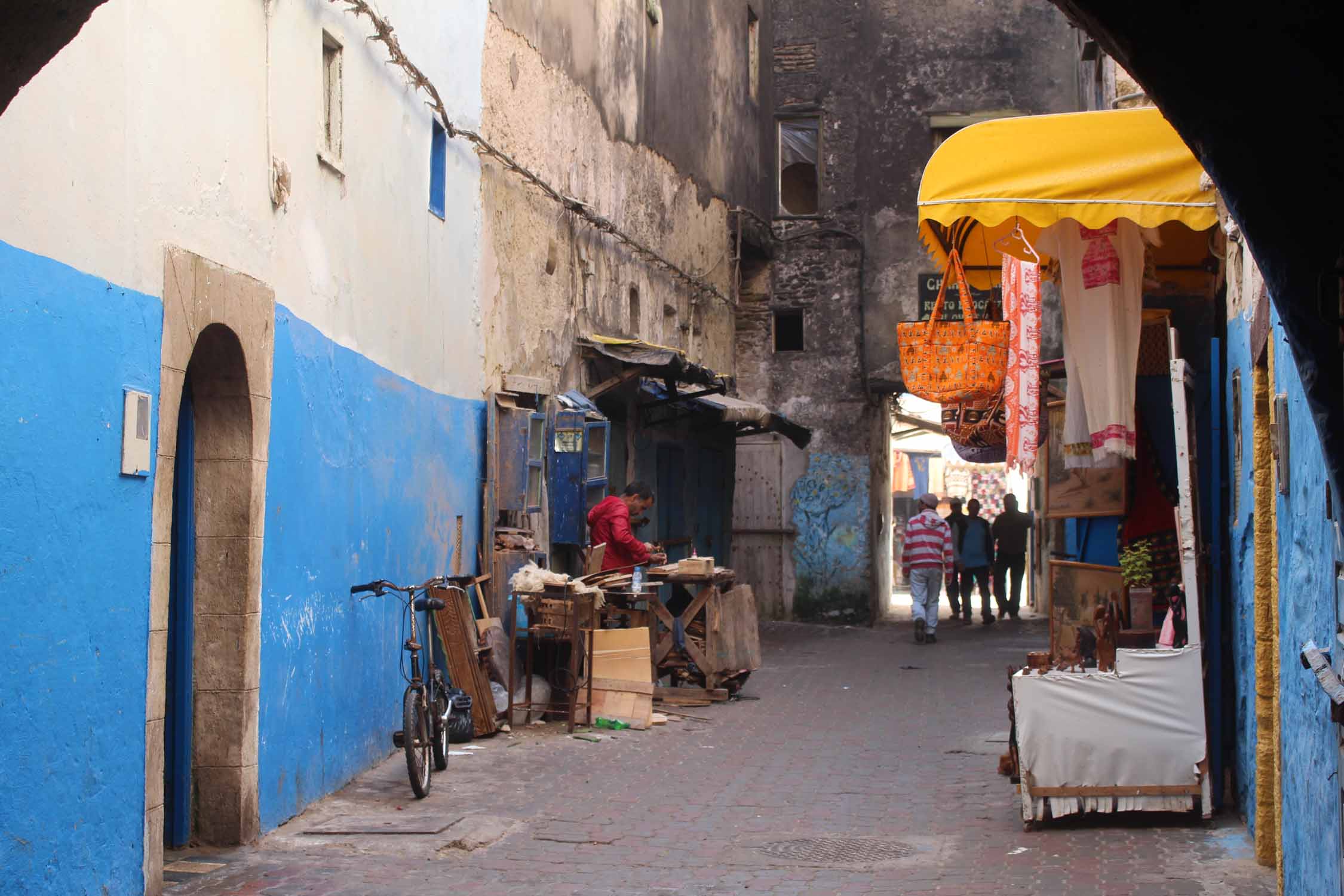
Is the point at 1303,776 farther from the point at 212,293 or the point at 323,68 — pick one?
the point at 323,68

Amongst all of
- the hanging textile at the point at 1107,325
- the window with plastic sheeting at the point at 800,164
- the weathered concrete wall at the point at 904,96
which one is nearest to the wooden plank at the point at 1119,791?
the hanging textile at the point at 1107,325

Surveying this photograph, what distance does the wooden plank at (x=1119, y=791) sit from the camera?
24.6 feet

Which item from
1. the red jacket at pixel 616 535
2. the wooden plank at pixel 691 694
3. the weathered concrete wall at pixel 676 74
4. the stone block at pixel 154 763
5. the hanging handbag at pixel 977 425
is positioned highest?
the weathered concrete wall at pixel 676 74

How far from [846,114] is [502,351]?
38.8ft

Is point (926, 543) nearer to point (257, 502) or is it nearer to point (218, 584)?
point (257, 502)

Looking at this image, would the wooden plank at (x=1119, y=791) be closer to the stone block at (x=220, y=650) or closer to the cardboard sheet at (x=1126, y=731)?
the cardboard sheet at (x=1126, y=731)

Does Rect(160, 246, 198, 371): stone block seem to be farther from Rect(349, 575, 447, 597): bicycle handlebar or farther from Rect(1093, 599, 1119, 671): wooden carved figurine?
Rect(1093, 599, 1119, 671): wooden carved figurine

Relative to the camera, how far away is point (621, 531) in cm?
1281

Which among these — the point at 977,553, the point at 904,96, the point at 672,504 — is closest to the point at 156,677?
the point at 672,504

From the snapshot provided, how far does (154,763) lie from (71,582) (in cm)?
108

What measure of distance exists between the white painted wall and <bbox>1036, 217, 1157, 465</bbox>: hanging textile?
A: 171 inches

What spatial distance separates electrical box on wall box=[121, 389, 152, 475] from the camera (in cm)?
596

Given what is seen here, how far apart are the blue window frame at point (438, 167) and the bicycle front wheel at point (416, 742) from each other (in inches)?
160

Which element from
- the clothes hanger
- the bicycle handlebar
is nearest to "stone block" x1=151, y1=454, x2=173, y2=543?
the bicycle handlebar
